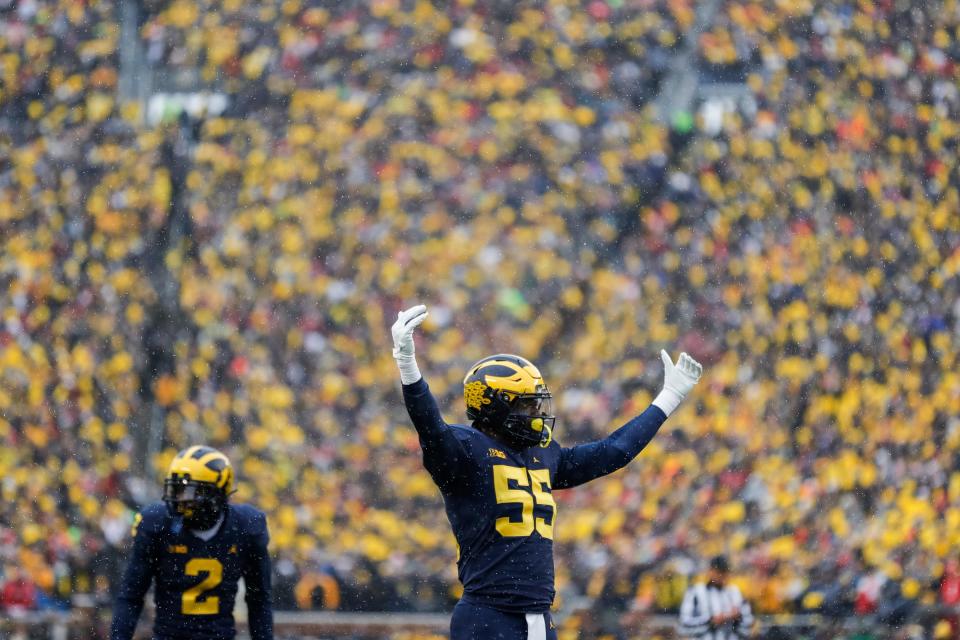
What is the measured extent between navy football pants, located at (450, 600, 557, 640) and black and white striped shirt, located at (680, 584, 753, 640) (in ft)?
11.9

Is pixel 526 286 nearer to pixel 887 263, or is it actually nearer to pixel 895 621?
pixel 887 263

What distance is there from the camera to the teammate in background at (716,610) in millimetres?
6766

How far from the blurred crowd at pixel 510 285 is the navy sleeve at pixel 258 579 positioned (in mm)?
2642

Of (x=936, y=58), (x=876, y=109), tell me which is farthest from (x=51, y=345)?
(x=936, y=58)

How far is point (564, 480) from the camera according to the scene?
3.62 meters

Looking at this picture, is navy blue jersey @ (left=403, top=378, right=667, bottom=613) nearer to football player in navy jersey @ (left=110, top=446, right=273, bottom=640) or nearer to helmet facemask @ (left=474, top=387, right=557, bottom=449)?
helmet facemask @ (left=474, top=387, right=557, bottom=449)

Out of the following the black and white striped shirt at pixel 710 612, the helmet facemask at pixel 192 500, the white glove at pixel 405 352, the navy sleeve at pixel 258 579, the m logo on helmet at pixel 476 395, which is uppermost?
the white glove at pixel 405 352

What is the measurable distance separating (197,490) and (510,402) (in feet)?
4.39

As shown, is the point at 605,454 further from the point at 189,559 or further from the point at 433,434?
the point at 189,559

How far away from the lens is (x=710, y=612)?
6773mm

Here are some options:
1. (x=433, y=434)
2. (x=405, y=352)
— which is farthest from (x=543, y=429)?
(x=405, y=352)

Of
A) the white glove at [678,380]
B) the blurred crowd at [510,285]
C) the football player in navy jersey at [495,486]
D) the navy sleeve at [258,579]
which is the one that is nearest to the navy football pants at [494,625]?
the football player in navy jersey at [495,486]

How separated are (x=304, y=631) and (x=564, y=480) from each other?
145 inches

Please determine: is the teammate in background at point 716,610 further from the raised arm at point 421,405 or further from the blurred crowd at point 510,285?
the raised arm at point 421,405
